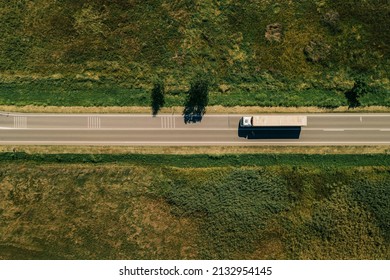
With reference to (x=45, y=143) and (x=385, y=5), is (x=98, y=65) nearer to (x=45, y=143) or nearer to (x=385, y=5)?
(x=45, y=143)

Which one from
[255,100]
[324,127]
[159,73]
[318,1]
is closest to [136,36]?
[159,73]

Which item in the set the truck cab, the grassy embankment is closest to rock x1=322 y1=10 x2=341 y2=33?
the truck cab

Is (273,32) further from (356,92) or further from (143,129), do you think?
(143,129)

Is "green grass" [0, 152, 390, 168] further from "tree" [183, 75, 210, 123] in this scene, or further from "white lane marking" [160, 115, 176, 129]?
"tree" [183, 75, 210, 123]

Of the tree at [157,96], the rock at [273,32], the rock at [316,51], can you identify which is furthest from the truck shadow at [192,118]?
the rock at [316,51]

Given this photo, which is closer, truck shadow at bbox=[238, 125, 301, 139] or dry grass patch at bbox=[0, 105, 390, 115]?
truck shadow at bbox=[238, 125, 301, 139]

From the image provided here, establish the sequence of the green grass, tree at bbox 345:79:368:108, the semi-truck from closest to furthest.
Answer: the semi-truck
tree at bbox 345:79:368:108
the green grass

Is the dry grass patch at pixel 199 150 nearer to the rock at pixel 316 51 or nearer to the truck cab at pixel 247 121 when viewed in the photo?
the truck cab at pixel 247 121

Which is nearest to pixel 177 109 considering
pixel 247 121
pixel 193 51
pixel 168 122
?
pixel 168 122
